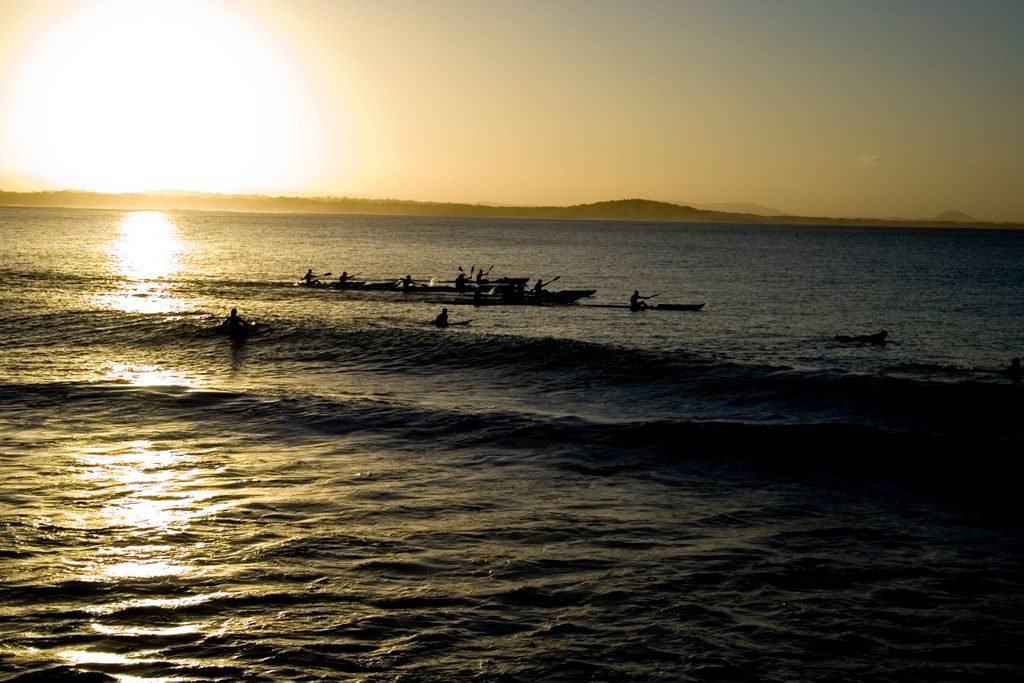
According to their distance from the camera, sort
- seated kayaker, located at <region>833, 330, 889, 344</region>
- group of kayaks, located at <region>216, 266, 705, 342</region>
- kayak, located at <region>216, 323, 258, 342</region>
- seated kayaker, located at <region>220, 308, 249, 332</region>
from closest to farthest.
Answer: seated kayaker, located at <region>220, 308, 249, 332</region>
kayak, located at <region>216, 323, 258, 342</region>
seated kayaker, located at <region>833, 330, 889, 344</region>
group of kayaks, located at <region>216, 266, 705, 342</region>

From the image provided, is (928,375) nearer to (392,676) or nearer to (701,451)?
(701,451)

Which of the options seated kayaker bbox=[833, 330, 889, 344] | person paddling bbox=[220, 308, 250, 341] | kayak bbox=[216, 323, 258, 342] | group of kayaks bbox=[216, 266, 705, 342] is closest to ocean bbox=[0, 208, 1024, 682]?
kayak bbox=[216, 323, 258, 342]

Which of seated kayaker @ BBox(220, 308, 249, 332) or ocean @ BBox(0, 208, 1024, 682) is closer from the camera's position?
ocean @ BBox(0, 208, 1024, 682)

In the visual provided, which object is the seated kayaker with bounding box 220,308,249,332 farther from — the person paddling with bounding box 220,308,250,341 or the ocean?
the ocean

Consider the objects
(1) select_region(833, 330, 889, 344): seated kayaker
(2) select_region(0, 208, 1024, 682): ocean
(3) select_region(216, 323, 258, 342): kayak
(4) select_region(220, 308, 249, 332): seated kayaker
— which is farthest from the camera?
(1) select_region(833, 330, 889, 344): seated kayaker

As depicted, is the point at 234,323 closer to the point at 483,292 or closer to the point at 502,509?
the point at 483,292

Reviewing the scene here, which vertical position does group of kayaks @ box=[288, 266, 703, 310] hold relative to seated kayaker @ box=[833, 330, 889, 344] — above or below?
above

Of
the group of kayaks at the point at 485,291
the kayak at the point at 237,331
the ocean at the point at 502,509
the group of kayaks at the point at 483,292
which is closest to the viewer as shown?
the ocean at the point at 502,509

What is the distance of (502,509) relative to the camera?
14258 mm

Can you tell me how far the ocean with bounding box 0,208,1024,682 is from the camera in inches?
373

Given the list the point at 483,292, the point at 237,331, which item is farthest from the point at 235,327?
the point at 483,292

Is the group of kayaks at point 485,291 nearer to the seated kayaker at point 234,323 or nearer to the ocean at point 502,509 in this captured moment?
the ocean at point 502,509

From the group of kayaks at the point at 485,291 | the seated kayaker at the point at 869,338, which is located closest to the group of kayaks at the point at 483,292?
the group of kayaks at the point at 485,291

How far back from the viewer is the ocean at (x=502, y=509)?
948 centimetres
